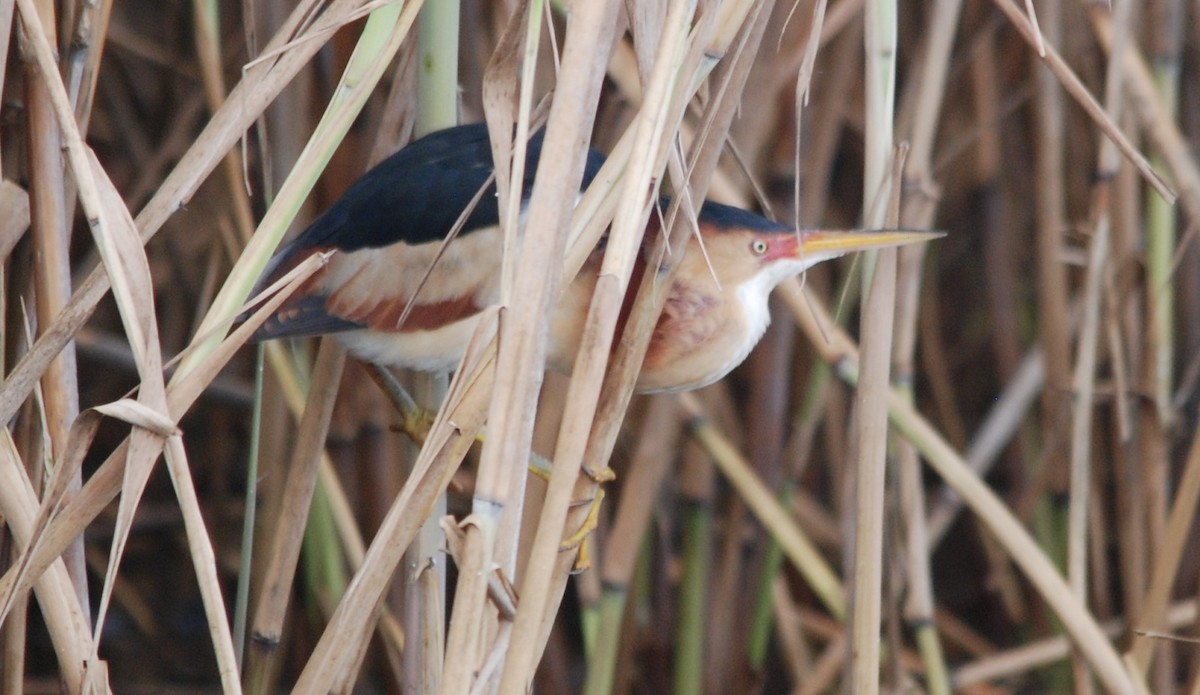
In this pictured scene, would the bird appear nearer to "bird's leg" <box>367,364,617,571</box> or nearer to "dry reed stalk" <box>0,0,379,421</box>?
"bird's leg" <box>367,364,617,571</box>

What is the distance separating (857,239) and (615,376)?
0.99ft

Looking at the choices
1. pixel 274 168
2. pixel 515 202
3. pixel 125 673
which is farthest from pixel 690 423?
pixel 125 673

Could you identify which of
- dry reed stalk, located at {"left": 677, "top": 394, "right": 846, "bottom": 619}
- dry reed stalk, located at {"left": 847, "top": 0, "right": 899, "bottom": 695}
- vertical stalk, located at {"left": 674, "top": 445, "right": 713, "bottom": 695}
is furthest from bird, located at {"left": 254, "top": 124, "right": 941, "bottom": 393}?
vertical stalk, located at {"left": 674, "top": 445, "right": 713, "bottom": 695}

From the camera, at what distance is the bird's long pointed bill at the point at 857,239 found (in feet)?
2.81

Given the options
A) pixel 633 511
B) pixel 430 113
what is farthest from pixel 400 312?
pixel 633 511

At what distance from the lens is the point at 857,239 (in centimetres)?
93

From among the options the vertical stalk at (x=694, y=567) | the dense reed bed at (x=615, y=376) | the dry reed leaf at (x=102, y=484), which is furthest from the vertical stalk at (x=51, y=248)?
the vertical stalk at (x=694, y=567)

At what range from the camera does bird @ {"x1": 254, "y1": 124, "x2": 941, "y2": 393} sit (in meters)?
1.00

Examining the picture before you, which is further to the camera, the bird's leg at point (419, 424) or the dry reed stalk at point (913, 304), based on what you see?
the dry reed stalk at point (913, 304)

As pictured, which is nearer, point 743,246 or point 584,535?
point 584,535

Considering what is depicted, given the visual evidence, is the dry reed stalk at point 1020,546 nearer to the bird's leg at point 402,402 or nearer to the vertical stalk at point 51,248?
the bird's leg at point 402,402

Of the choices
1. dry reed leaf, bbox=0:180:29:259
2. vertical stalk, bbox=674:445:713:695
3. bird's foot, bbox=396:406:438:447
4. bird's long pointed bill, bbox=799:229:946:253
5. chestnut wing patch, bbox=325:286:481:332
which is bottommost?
vertical stalk, bbox=674:445:713:695

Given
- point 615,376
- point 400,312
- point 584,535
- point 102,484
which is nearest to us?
point 102,484

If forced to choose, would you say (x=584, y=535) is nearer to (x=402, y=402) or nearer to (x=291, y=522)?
(x=291, y=522)
